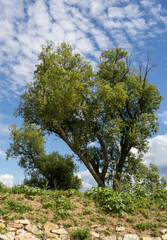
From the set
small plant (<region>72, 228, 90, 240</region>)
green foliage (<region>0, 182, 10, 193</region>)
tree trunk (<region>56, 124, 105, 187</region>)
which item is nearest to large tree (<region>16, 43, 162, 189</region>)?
tree trunk (<region>56, 124, 105, 187</region>)

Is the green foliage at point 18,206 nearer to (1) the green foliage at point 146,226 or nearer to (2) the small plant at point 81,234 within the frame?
(2) the small plant at point 81,234

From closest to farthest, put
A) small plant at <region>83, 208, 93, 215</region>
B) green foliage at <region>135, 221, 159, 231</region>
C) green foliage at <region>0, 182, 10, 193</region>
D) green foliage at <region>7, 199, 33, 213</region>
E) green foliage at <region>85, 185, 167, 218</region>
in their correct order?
green foliage at <region>135, 221, 159, 231</region> < green foliage at <region>7, 199, 33, 213</region> < small plant at <region>83, 208, 93, 215</region> < green foliage at <region>85, 185, 167, 218</region> < green foliage at <region>0, 182, 10, 193</region>

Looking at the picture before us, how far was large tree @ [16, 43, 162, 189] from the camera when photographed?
19156mm

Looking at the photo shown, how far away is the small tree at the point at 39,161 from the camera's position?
2277 cm

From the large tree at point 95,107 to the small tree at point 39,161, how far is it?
169cm

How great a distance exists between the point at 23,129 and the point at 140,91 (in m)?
13.0

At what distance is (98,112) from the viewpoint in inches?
788

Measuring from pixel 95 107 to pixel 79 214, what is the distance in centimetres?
1278

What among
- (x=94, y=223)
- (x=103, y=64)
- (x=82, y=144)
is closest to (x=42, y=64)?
(x=103, y=64)

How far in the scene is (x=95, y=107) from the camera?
2047 cm

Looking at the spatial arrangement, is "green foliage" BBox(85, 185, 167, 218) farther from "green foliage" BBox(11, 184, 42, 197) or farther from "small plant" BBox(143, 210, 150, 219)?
"green foliage" BBox(11, 184, 42, 197)

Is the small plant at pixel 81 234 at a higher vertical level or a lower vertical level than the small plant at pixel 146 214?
lower

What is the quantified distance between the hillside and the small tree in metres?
12.4

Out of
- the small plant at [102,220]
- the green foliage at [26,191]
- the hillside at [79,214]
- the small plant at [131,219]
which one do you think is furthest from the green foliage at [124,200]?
the green foliage at [26,191]
